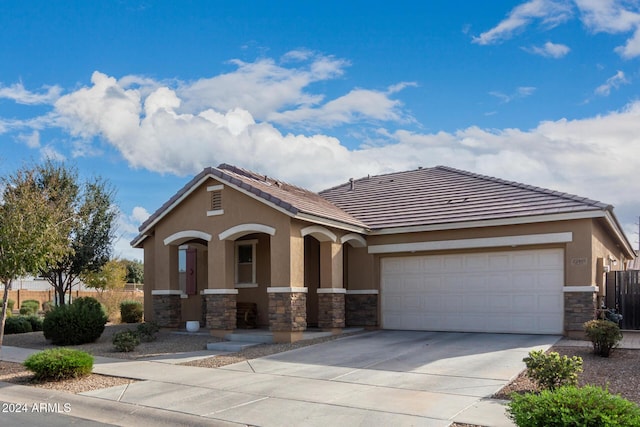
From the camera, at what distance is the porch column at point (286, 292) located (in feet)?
50.3

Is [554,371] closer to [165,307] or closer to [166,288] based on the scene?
[166,288]

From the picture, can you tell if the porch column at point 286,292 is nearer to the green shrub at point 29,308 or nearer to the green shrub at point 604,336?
the green shrub at point 604,336

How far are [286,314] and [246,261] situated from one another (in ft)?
15.2

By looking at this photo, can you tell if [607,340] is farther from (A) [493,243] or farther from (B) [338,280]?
(B) [338,280]

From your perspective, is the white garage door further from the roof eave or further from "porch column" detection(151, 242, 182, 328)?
"porch column" detection(151, 242, 182, 328)

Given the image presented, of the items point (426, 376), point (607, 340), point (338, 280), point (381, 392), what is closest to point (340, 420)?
point (381, 392)

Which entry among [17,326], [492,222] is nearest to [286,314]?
[492,222]

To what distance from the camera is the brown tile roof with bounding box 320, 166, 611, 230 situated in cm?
1650

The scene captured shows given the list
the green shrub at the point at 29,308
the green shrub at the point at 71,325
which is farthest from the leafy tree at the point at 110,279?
the green shrub at the point at 71,325

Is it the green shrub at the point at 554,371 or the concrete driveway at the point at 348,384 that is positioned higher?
the green shrub at the point at 554,371

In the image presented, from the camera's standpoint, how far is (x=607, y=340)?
1218cm

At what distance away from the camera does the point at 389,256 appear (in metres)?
18.5

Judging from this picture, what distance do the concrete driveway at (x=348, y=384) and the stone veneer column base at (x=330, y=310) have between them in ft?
5.87

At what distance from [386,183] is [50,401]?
15.1m
